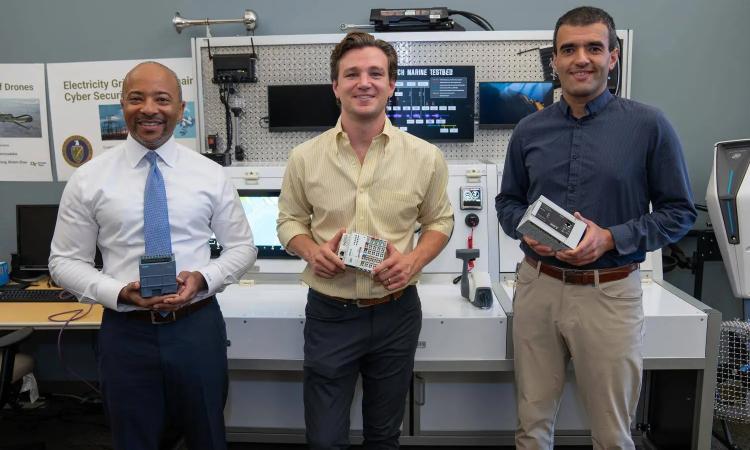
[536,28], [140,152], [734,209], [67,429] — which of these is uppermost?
[536,28]

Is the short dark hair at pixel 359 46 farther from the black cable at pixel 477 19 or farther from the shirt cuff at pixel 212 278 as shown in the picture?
the black cable at pixel 477 19

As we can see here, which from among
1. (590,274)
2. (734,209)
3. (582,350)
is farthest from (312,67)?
(734,209)

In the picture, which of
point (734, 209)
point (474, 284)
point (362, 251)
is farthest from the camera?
point (734, 209)

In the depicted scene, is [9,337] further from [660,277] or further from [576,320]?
[660,277]

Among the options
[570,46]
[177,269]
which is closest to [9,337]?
[177,269]

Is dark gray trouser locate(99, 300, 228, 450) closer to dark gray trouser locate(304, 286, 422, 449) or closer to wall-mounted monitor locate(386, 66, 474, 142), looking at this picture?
dark gray trouser locate(304, 286, 422, 449)

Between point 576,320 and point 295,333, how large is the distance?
38.3 inches

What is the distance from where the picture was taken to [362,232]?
1.62m

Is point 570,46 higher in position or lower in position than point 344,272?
higher

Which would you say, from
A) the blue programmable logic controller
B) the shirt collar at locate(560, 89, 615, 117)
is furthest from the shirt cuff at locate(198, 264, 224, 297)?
the shirt collar at locate(560, 89, 615, 117)

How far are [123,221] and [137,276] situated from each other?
15 centimetres

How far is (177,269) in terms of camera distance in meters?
1.53

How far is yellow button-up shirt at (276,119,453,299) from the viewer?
1.62m

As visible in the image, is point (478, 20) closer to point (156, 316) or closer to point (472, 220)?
point (472, 220)
